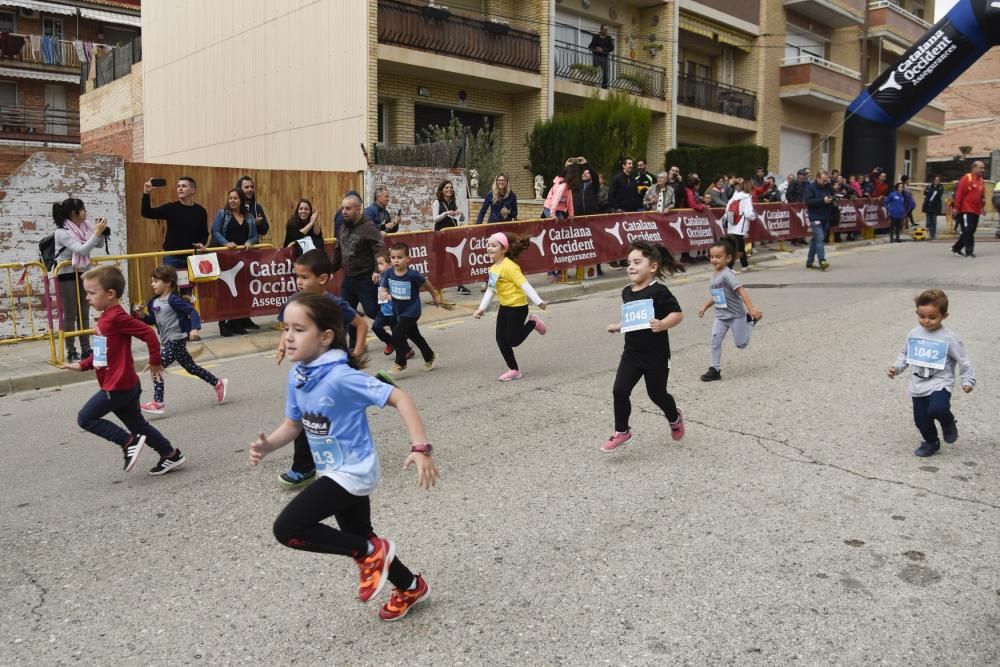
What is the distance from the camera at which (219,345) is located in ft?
35.4

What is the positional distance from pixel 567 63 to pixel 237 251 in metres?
16.5

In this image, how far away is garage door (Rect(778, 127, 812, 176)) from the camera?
34625 mm

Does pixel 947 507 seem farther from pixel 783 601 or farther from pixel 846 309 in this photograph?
pixel 846 309

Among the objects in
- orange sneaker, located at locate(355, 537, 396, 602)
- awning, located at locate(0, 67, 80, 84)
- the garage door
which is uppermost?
awning, located at locate(0, 67, 80, 84)

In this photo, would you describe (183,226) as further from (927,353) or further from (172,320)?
(927,353)

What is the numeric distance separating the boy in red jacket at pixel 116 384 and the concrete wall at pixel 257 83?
14.3 meters

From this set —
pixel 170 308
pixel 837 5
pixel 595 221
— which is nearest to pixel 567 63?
pixel 595 221

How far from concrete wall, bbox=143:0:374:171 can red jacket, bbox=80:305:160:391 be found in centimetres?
1424

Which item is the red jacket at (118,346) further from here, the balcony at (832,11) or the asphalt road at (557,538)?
the balcony at (832,11)

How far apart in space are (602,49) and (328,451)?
24004mm

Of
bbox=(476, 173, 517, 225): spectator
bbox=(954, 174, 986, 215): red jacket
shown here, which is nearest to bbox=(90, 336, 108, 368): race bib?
bbox=(476, 173, 517, 225): spectator

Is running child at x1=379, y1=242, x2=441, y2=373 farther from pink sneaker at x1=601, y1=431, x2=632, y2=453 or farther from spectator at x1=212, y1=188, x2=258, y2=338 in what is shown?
pink sneaker at x1=601, y1=431, x2=632, y2=453

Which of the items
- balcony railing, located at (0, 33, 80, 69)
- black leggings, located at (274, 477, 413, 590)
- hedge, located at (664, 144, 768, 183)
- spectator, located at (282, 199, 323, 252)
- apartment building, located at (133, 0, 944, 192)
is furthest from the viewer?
balcony railing, located at (0, 33, 80, 69)

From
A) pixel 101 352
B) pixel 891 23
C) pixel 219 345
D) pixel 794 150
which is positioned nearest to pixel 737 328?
pixel 101 352
